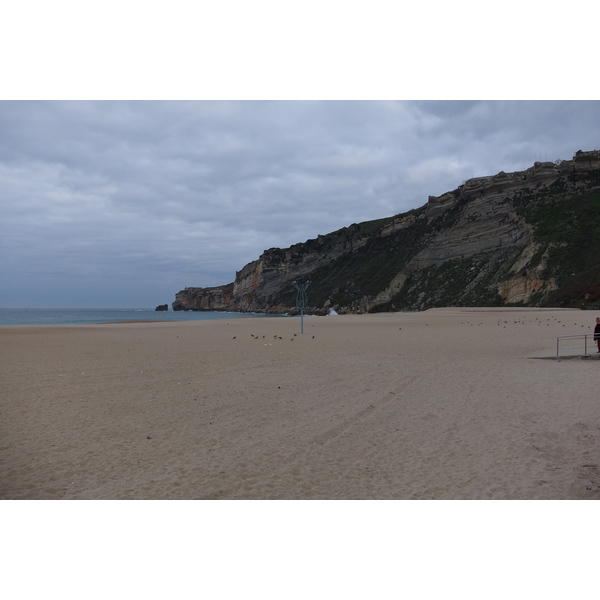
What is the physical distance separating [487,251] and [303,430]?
57.6 metres

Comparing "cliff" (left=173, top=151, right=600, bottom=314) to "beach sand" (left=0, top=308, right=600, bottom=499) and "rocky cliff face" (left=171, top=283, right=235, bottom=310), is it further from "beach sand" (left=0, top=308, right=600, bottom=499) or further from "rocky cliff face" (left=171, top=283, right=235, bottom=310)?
"rocky cliff face" (left=171, top=283, right=235, bottom=310)

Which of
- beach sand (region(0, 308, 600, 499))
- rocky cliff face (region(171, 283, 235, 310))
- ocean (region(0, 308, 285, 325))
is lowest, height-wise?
ocean (region(0, 308, 285, 325))

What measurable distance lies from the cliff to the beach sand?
3637 cm

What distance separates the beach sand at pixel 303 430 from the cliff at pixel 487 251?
36372 mm

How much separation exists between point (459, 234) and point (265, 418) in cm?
6245

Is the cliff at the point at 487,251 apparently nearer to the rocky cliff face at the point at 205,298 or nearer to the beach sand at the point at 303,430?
the beach sand at the point at 303,430

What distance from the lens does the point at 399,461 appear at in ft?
15.7

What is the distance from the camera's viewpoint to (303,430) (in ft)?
A: 19.3

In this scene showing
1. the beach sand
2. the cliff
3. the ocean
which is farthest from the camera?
the ocean

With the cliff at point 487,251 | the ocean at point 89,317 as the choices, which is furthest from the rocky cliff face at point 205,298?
the cliff at point 487,251

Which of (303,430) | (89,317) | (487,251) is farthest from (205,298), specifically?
(303,430)

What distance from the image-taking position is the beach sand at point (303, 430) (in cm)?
418

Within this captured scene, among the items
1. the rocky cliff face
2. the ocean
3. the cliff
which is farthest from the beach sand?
the rocky cliff face

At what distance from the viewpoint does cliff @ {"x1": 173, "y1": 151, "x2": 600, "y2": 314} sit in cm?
4469
